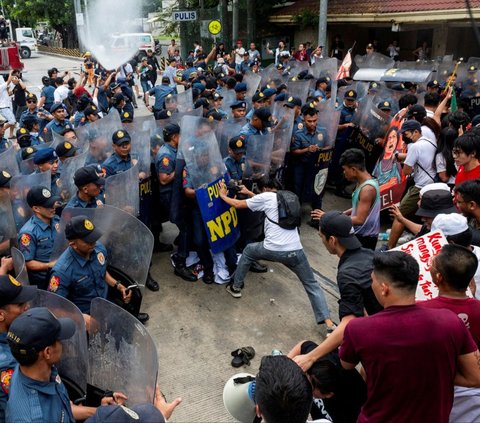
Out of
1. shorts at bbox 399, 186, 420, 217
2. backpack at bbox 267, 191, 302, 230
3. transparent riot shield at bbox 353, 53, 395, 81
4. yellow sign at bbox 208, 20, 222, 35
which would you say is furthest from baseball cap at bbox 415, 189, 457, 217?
yellow sign at bbox 208, 20, 222, 35

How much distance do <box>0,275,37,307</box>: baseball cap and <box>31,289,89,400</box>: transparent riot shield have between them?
0.27ft

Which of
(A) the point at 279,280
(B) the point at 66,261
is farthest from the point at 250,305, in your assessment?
(B) the point at 66,261

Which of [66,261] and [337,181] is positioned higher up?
[66,261]

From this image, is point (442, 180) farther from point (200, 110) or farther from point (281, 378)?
point (281, 378)

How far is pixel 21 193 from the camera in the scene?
13.5 feet

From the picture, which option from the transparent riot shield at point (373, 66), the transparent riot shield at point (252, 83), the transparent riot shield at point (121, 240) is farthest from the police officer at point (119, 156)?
the transparent riot shield at point (373, 66)

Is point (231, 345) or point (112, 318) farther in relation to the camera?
point (231, 345)

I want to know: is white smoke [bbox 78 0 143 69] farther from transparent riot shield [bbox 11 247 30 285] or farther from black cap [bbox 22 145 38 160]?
transparent riot shield [bbox 11 247 30 285]

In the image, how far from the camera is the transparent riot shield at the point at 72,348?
249 centimetres

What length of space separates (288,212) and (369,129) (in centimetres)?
336

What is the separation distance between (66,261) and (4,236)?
0.90 m

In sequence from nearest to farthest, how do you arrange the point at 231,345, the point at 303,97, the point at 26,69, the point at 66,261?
the point at 66,261 → the point at 231,345 → the point at 303,97 → the point at 26,69

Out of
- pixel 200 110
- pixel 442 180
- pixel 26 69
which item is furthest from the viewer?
pixel 26 69

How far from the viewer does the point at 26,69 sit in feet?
97.2
